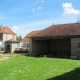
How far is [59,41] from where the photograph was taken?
121 ft

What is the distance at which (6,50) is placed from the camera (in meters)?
45.1

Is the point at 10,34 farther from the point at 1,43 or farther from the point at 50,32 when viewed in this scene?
the point at 50,32

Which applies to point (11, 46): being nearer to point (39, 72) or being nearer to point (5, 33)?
point (39, 72)

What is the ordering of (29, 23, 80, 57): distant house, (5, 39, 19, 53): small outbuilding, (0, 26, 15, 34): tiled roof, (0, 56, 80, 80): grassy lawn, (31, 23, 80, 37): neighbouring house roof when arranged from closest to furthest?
(0, 56, 80, 80): grassy lawn
(29, 23, 80, 57): distant house
(31, 23, 80, 37): neighbouring house roof
(5, 39, 19, 53): small outbuilding
(0, 26, 15, 34): tiled roof

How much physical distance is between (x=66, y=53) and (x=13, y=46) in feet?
43.3

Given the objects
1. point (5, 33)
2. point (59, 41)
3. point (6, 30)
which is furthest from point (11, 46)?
point (6, 30)

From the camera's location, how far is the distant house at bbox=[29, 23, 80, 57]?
3062 centimetres

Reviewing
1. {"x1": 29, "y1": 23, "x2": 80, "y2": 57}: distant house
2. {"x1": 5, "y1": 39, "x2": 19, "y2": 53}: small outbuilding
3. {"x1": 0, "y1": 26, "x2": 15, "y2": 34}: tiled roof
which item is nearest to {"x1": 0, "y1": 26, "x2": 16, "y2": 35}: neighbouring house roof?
{"x1": 0, "y1": 26, "x2": 15, "y2": 34}: tiled roof

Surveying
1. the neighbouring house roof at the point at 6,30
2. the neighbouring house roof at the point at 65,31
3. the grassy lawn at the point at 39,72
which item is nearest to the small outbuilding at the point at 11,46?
the neighbouring house roof at the point at 65,31

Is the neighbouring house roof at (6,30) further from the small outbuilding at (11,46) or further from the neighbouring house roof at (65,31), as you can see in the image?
the neighbouring house roof at (65,31)

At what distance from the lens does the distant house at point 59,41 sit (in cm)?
3062

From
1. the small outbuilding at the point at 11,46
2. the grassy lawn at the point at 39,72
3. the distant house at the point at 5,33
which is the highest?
the distant house at the point at 5,33

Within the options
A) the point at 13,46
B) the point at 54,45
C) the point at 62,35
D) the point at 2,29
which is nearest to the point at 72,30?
the point at 62,35

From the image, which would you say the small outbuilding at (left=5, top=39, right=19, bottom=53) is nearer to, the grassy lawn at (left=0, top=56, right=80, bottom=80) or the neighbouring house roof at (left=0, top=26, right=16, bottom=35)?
the grassy lawn at (left=0, top=56, right=80, bottom=80)
